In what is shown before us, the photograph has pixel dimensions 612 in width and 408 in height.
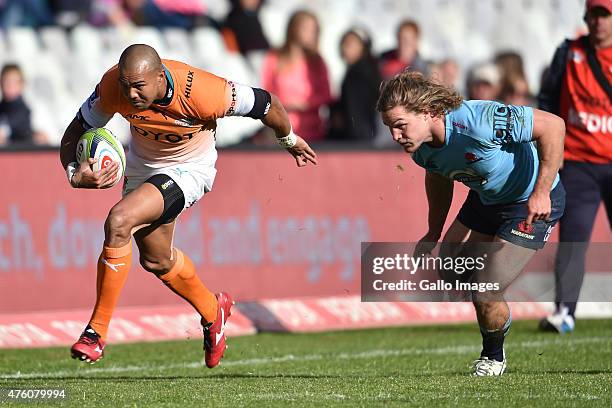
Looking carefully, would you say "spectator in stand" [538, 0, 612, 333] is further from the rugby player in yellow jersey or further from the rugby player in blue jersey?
the rugby player in yellow jersey

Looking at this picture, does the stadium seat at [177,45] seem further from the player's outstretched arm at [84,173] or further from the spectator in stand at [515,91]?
the player's outstretched arm at [84,173]

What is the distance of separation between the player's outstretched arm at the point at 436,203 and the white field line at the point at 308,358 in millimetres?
1902

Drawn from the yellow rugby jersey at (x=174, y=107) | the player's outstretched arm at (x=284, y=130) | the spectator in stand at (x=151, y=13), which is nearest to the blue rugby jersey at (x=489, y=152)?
the player's outstretched arm at (x=284, y=130)

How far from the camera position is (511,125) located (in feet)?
23.5

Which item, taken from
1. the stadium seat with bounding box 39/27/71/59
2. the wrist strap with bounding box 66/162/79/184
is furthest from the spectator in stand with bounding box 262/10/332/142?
the wrist strap with bounding box 66/162/79/184

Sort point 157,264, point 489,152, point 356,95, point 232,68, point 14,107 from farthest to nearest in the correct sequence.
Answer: point 232,68
point 356,95
point 14,107
point 157,264
point 489,152

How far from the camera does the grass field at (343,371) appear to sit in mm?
6922

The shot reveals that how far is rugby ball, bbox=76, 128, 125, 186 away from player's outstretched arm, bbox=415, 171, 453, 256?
1.98 metres

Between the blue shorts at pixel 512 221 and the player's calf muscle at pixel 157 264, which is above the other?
the blue shorts at pixel 512 221

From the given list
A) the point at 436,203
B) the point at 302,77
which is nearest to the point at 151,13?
the point at 302,77

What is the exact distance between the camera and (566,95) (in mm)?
10391

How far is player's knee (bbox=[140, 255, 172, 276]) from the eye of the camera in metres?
8.35

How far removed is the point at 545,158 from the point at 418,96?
84cm

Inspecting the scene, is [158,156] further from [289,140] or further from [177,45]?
[177,45]
